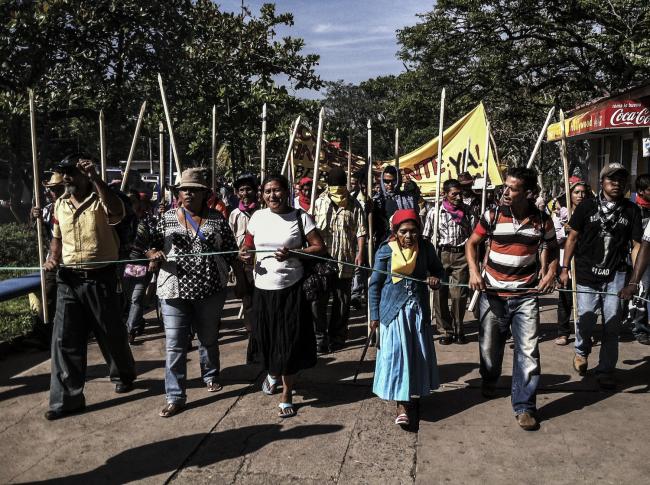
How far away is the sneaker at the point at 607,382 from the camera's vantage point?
16.6ft

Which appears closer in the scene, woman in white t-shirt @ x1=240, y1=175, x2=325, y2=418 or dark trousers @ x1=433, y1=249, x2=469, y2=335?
woman in white t-shirt @ x1=240, y1=175, x2=325, y2=418

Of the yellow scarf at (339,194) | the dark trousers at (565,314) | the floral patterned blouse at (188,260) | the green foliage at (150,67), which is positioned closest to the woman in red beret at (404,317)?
the floral patterned blouse at (188,260)

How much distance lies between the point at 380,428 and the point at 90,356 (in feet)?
10.3

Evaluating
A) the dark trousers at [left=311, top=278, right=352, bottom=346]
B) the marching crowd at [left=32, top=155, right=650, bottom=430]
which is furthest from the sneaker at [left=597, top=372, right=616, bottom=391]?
the dark trousers at [left=311, top=278, right=352, bottom=346]

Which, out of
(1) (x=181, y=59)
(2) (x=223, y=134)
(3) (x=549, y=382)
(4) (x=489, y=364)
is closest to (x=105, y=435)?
(4) (x=489, y=364)

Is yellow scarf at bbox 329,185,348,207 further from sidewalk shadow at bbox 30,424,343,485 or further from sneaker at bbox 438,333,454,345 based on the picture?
sidewalk shadow at bbox 30,424,343,485

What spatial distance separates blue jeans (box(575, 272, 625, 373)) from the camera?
16.7 feet

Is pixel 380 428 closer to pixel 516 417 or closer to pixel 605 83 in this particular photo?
pixel 516 417

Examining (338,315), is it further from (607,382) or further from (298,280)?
(607,382)

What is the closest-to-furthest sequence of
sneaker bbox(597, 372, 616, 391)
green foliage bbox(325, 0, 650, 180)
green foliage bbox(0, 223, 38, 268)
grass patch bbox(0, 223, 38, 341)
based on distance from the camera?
1. sneaker bbox(597, 372, 616, 391)
2. grass patch bbox(0, 223, 38, 341)
3. green foliage bbox(0, 223, 38, 268)
4. green foliage bbox(325, 0, 650, 180)

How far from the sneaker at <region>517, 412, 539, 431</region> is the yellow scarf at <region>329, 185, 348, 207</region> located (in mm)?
2946

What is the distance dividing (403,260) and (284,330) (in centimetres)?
97

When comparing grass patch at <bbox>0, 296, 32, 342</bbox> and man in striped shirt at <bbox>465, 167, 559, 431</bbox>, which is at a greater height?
man in striped shirt at <bbox>465, 167, 559, 431</bbox>

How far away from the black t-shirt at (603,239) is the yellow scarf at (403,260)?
5.18 ft
